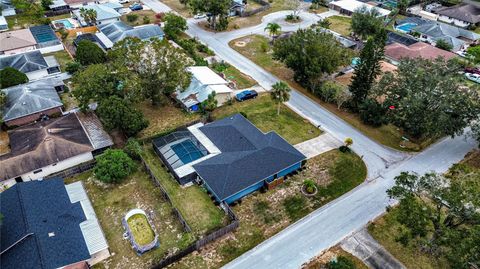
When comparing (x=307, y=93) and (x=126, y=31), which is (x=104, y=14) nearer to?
(x=126, y=31)

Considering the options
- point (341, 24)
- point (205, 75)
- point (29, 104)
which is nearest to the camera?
point (29, 104)

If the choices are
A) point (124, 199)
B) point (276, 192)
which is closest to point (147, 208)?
point (124, 199)

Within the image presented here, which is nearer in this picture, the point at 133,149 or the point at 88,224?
the point at 88,224

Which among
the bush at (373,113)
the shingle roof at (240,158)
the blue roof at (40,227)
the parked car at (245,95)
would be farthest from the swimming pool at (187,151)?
the bush at (373,113)

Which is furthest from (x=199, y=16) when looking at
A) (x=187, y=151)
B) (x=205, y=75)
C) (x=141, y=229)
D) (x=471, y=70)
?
(x=141, y=229)

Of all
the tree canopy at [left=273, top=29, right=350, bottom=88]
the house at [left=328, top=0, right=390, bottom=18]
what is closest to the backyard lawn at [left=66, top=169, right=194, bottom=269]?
the tree canopy at [left=273, top=29, right=350, bottom=88]

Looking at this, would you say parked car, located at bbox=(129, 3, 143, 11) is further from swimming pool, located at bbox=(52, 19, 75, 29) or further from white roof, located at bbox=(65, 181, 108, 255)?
white roof, located at bbox=(65, 181, 108, 255)
